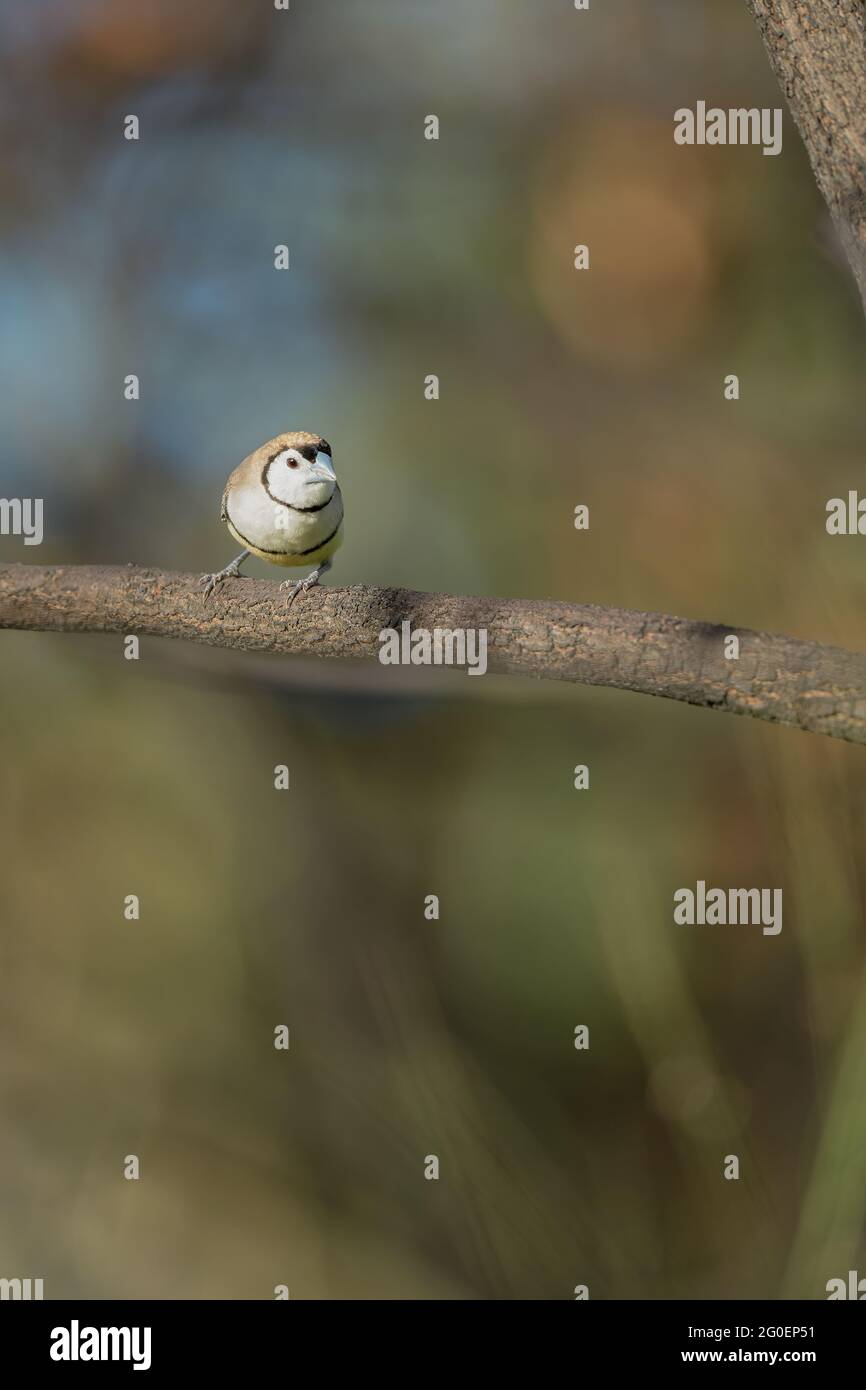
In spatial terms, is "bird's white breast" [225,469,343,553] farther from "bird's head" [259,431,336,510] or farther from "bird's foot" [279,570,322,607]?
"bird's foot" [279,570,322,607]

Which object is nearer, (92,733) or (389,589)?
(389,589)

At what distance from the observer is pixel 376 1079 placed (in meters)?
2.95

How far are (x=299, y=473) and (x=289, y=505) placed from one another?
0.07 meters

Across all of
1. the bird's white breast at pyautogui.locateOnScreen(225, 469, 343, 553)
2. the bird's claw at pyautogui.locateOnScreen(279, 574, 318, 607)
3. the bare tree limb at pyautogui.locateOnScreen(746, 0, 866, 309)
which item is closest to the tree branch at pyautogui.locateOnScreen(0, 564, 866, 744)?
the bird's claw at pyautogui.locateOnScreen(279, 574, 318, 607)

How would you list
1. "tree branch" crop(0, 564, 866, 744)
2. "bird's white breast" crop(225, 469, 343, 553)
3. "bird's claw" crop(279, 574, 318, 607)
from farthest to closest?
"bird's white breast" crop(225, 469, 343, 553) < "bird's claw" crop(279, 574, 318, 607) < "tree branch" crop(0, 564, 866, 744)

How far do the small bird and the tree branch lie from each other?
0.35 meters

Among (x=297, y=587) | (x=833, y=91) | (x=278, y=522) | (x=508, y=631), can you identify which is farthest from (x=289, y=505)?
(x=833, y=91)

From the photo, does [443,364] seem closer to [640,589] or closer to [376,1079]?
[640,589]

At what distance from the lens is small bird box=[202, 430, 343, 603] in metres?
2.21

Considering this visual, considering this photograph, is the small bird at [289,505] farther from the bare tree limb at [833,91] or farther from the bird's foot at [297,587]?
the bare tree limb at [833,91]

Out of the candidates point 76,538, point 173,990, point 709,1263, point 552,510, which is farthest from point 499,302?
point 709,1263

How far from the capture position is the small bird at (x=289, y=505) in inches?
87.1

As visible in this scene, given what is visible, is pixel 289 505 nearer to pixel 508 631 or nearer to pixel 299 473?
Answer: pixel 299 473

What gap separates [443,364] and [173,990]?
2.28m
